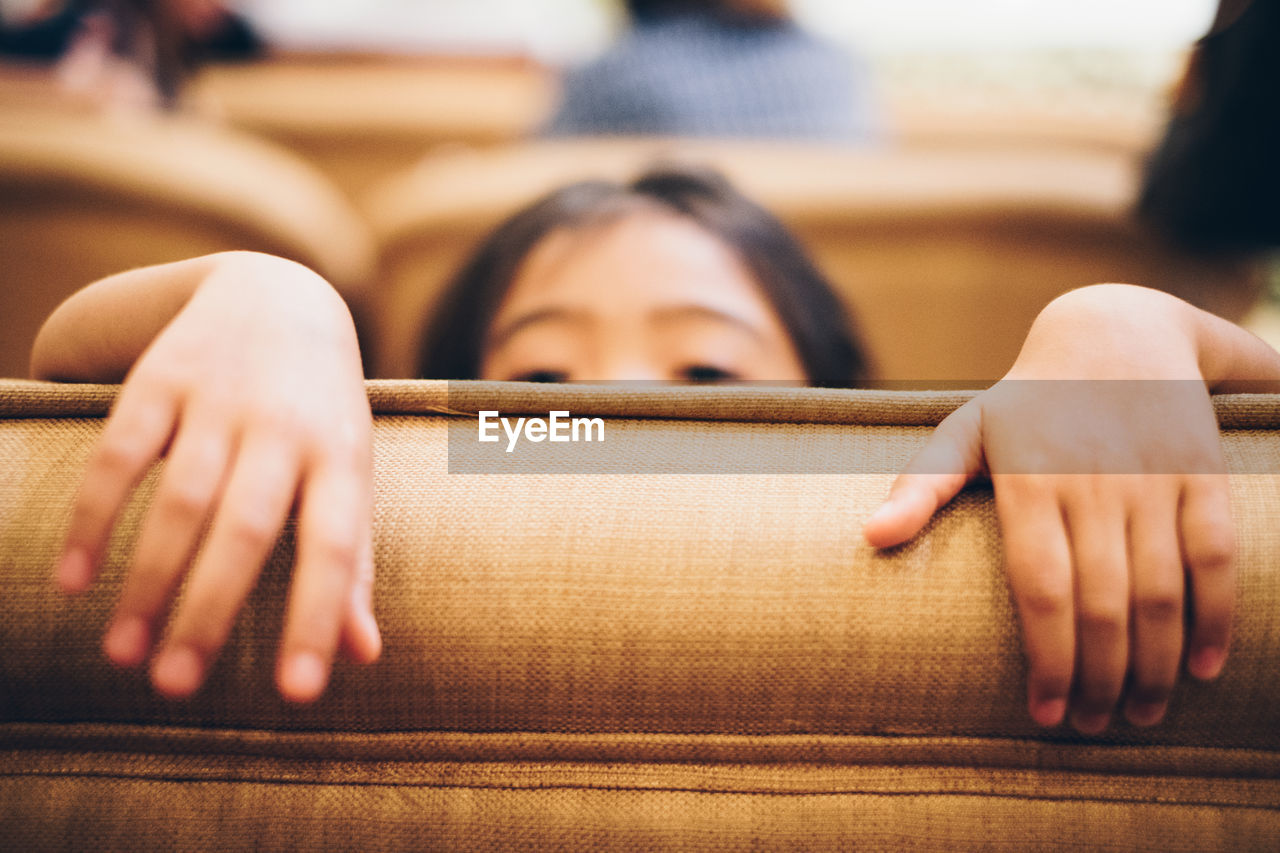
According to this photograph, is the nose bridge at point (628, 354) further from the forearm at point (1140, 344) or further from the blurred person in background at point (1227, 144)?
the blurred person in background at point (1227, 144)

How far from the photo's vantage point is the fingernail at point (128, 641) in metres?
0.27

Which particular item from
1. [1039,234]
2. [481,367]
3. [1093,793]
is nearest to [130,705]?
[1093,793]

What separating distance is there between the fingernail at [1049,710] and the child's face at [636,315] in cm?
43

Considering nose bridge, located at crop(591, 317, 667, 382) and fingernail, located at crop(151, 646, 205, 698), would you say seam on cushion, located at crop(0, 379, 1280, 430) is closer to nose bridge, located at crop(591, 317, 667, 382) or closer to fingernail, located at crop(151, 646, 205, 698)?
fingernail, located at crop(151, 646, 205, 698)

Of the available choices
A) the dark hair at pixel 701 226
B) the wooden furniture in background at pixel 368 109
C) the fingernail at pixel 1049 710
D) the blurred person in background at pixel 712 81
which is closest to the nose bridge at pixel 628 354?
the dark hair at pixel 701 226

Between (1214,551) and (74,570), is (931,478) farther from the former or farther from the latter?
(74,570)

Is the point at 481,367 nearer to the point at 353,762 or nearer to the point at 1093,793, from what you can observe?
the point at 353,762

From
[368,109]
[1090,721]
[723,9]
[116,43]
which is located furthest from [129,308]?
[116,43]

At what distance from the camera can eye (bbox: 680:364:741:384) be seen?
70 centimetres

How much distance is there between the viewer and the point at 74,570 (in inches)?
10.9

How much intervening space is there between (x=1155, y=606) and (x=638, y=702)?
20 centimetres

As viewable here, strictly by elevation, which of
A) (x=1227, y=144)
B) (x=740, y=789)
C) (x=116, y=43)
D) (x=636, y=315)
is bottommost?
(x=740, y=789)

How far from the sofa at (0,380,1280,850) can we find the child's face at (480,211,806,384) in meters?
0.37

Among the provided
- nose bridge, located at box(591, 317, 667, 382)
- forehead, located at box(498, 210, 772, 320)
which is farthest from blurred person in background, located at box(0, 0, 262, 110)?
nose bridge, located at box(591, 317, 667, 382)
